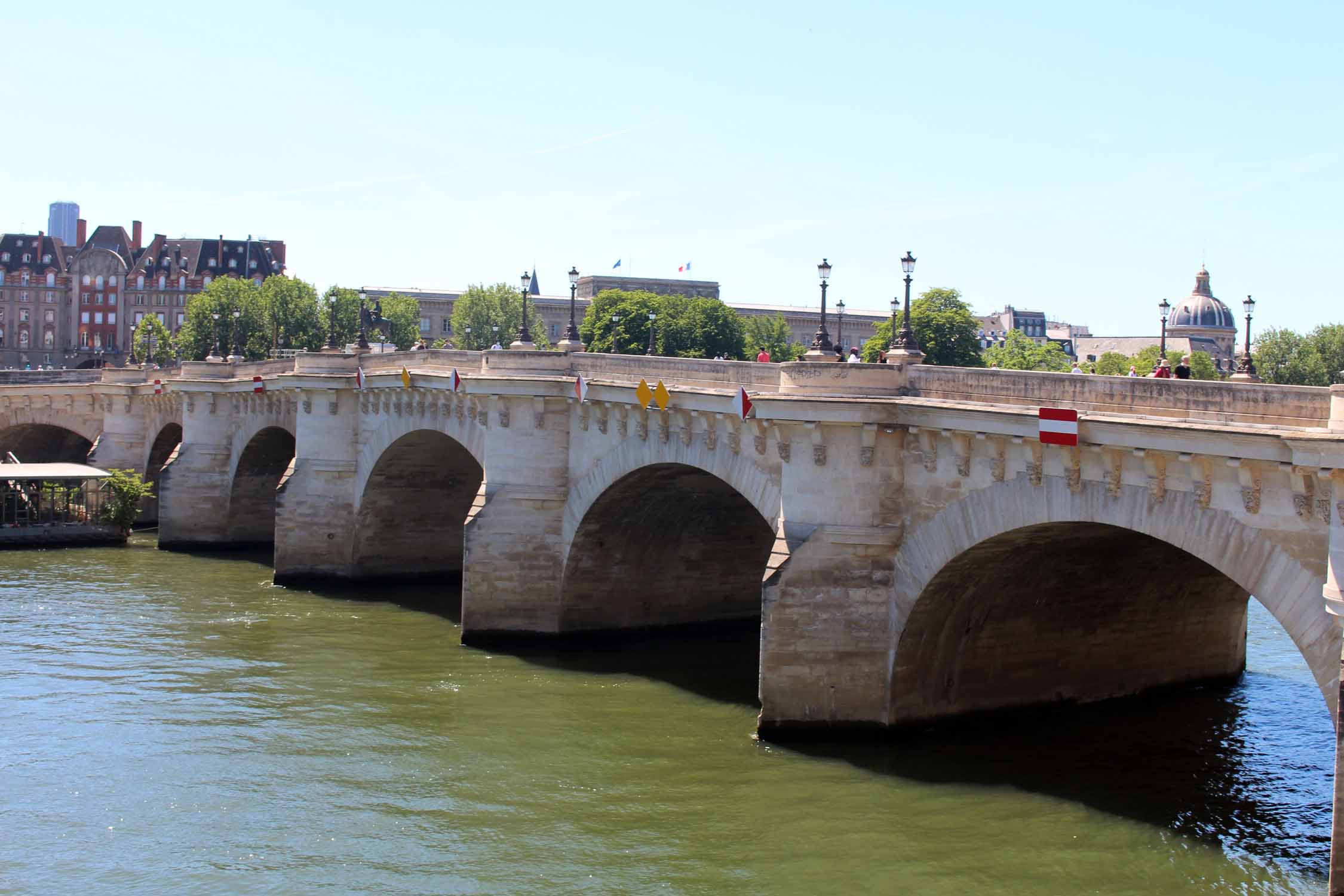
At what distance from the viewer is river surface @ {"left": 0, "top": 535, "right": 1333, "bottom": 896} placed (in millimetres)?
20000

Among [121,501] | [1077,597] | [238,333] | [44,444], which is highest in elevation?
[238,333]

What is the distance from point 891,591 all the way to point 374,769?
9.29 m

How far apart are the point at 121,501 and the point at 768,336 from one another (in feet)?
247

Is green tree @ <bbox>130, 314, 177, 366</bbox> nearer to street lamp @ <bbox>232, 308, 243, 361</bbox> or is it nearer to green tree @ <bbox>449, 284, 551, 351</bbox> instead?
street lamp @ <bbox>232, 308, 243, 361</bbox>

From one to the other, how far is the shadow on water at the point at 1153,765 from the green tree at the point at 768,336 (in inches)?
3326

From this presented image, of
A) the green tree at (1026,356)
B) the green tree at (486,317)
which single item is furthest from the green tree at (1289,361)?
the green tree at (486,317)

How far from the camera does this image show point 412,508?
46.3 m

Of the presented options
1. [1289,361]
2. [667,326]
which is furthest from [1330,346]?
[667,326]

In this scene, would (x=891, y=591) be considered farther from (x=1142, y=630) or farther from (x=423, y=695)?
(x=423, y=695)

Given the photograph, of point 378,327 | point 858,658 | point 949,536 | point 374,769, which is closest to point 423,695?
point 374,769

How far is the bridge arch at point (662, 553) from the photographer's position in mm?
34125

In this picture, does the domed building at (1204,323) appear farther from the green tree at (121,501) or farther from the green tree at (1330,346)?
the green tree at (121,501)

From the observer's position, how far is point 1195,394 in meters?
19.4

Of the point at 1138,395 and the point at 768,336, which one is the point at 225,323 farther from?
the point at 1138,395
